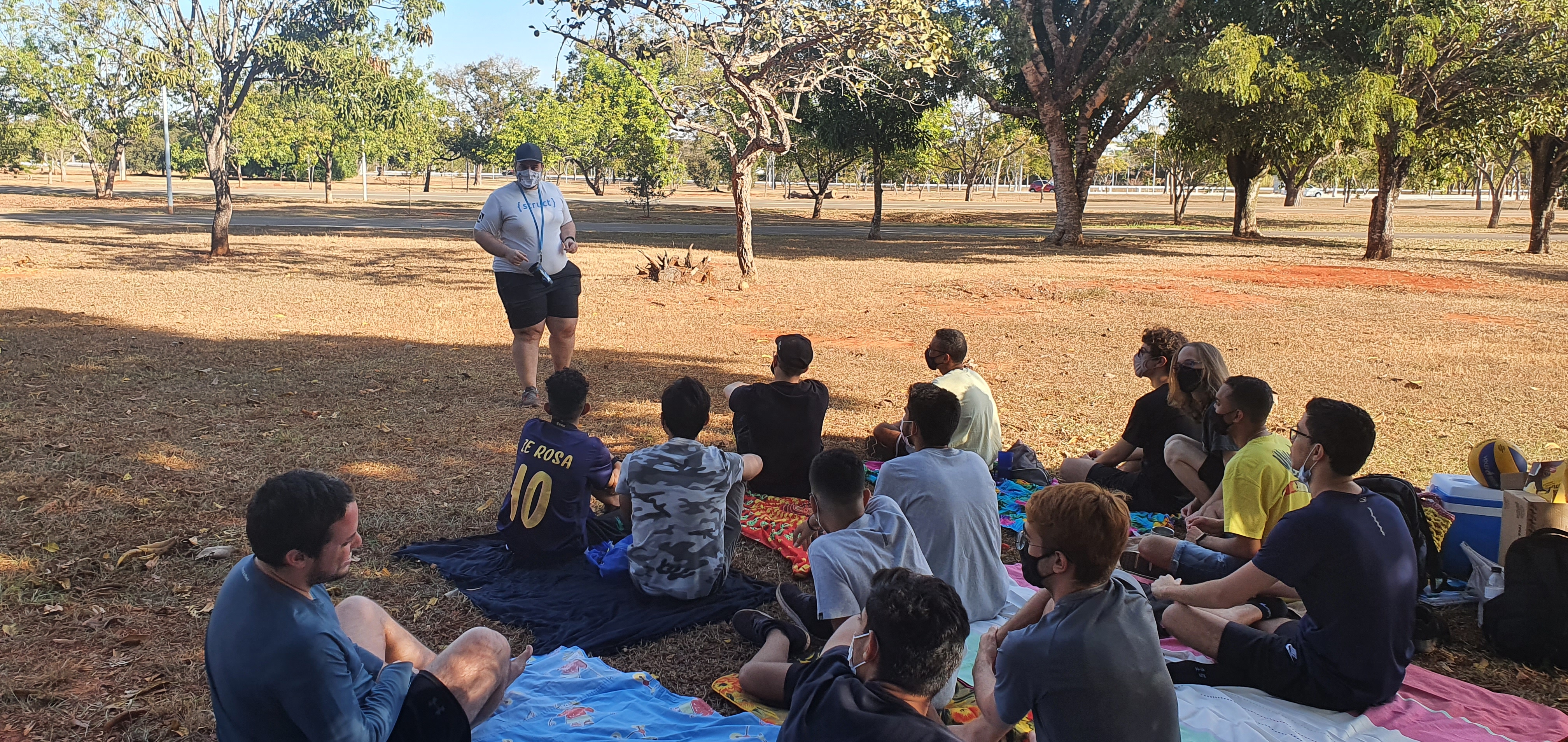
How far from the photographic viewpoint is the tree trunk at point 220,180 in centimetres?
1906

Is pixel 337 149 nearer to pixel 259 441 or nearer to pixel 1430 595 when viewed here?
pixel 259 441

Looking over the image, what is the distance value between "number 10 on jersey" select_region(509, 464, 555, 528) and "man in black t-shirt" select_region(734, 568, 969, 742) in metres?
2.50

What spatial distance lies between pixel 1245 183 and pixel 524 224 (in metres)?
28.7

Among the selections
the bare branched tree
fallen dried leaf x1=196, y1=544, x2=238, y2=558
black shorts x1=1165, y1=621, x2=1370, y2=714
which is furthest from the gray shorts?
the bare branched tree

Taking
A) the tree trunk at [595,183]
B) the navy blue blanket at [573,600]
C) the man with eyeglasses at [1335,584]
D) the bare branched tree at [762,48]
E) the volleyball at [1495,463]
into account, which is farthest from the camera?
the tree trunk at [595,183]

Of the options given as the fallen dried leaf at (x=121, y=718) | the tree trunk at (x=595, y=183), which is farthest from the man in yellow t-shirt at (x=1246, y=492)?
the tree trunk at (x=595, y=183)

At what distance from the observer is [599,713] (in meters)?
3.53

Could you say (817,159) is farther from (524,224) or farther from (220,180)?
(524,224)

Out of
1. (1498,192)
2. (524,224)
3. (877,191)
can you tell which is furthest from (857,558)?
(1498,192)

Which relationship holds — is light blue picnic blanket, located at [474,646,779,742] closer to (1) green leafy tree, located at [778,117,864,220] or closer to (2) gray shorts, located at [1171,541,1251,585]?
(2) gray shorts, located at [1171,541,1251,585]

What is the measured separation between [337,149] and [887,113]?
3828cm

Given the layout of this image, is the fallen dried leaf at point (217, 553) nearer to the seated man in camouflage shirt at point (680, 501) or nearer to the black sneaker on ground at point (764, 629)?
the seated man in camouflage shirt at point (680, 501)

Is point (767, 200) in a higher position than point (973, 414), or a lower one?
higher

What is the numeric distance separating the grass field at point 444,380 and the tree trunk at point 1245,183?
10.6m
